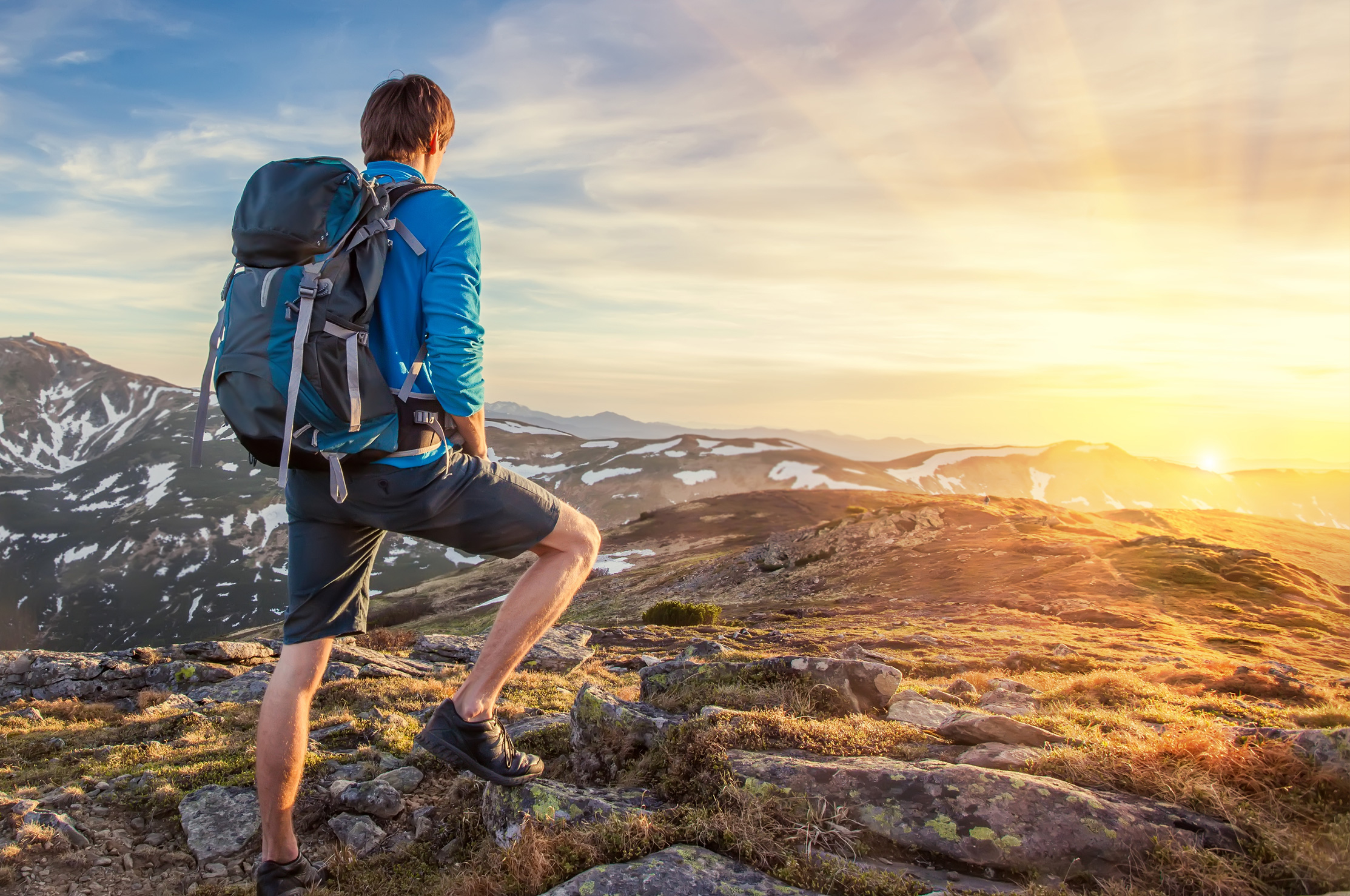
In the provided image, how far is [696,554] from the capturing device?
61938mm

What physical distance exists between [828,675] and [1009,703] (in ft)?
10.4

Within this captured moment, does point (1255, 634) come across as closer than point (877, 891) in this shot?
No

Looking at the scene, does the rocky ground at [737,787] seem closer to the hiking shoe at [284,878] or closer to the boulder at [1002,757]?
the boulder at [1002,757]

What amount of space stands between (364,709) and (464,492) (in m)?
6.42

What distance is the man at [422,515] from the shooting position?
3.74 m

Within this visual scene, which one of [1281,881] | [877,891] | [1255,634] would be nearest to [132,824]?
[877,891]

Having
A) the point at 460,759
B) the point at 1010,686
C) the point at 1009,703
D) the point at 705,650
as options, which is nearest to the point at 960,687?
the point at 1010,686

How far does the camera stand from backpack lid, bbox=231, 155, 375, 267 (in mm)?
3473

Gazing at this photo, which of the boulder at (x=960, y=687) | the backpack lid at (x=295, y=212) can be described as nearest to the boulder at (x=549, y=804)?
the backpack lid at (x=295, y=212)

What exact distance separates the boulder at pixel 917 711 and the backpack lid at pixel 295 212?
540cm

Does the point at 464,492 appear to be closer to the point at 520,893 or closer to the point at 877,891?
the point at 520,893

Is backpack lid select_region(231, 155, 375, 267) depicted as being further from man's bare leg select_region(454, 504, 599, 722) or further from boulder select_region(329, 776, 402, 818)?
boulder select_region(329, 776, 402, 818)

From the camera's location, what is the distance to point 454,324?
368 centimetres

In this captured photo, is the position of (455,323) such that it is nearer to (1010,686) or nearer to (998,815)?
(998,815)
